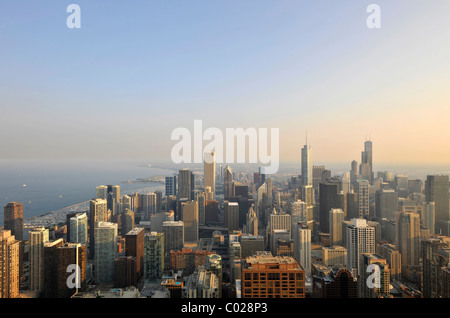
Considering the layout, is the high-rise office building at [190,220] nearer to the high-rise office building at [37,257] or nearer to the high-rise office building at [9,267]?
the high-rise office building at [37,257]

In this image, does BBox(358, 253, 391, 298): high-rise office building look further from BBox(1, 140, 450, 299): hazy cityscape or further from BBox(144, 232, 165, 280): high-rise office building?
BBox(144, 232, 165, 280): high-rise office building

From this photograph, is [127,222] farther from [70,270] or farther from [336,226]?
[336,226]

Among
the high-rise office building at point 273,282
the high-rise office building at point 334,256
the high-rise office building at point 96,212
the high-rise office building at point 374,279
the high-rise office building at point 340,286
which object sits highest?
the high-rise office building at point 273,282

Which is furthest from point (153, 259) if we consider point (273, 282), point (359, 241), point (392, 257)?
point (392, 257)

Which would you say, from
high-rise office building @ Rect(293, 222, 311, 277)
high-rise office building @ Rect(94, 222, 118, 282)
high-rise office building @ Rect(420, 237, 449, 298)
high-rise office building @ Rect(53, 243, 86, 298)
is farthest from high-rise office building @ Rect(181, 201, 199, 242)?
high-rise office building @ Rect(420, 237, 449, 298)

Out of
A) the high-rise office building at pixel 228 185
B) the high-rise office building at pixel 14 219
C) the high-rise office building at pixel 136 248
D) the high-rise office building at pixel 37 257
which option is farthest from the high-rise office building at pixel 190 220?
the high-rise office building at pixel 14 219

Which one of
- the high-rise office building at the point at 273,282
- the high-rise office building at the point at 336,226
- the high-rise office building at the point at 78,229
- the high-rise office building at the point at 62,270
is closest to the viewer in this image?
the high-rise office building at the point at 273,282
